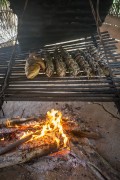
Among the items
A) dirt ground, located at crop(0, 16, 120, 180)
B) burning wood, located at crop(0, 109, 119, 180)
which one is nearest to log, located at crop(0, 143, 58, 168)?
burning wood, located at crop(0, 109, 119, 180)

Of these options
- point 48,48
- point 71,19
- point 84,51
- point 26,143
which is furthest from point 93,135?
point 71,19

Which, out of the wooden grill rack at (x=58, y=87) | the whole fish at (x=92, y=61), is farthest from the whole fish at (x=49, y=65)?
the whole fish at (x=92, y=61)

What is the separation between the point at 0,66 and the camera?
583 cm

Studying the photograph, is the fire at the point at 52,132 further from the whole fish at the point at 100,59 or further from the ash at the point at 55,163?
the whole fish at the point at 100,59

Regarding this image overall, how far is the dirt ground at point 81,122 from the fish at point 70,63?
3.71ft

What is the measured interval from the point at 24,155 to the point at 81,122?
6.17 ft

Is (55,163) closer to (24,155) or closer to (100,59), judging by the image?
(24,155)

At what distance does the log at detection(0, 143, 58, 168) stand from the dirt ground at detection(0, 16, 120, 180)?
8.3 inches

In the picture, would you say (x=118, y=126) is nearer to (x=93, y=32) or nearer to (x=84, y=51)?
(x=84, y=51)

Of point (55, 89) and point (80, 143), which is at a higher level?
point (55, 89)

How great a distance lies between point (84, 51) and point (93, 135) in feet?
8.83

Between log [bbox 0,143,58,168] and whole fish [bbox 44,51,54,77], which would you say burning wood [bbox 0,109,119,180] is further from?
whole fish [bbox 44,51,54,77]

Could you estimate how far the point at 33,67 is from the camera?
17.3 ft

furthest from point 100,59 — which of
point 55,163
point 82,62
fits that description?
point 55,163
